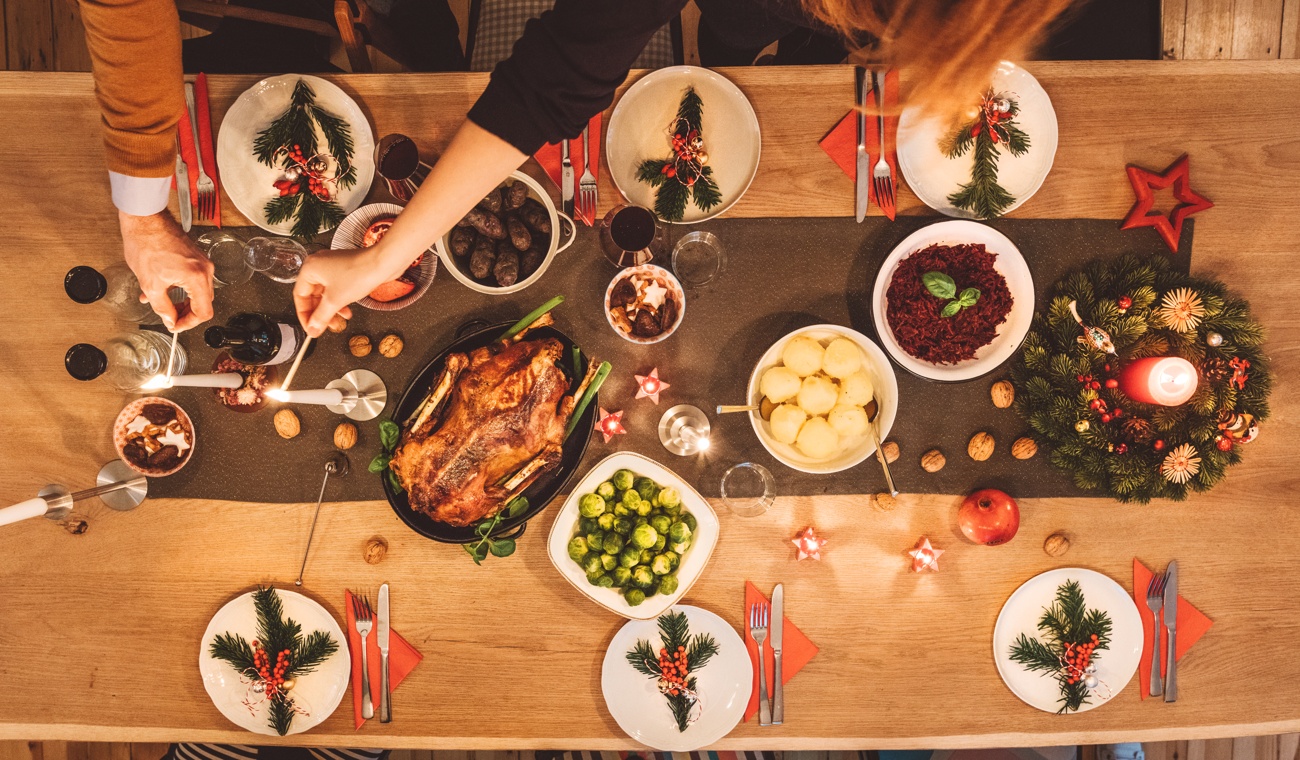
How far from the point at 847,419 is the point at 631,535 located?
24.3 inches

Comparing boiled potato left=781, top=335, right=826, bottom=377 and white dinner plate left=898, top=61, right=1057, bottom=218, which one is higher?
white dinner plate left=898, top=61, right=1057, bottom=218

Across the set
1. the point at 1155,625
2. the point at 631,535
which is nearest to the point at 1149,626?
the point at 1155,625

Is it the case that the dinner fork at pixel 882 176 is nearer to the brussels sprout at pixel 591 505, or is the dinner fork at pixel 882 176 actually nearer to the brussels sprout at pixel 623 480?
→ the brussels sprout at pixel 623 480

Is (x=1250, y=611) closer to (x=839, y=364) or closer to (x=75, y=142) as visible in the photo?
(x=839, y=364)

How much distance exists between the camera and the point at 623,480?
5.82ft

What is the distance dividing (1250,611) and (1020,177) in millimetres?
1346

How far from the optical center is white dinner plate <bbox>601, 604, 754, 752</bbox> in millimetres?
1819

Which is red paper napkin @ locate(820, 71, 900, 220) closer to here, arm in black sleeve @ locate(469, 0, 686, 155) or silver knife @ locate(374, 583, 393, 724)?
arm in black sleeve @ locate(469, 0, 686, 155)

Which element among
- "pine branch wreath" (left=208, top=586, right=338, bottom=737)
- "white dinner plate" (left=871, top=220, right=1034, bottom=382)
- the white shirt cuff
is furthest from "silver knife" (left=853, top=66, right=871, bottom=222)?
"pine branch wreath" (left=208, top=586, right=338, bottom=737)

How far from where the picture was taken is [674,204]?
1.79 metres

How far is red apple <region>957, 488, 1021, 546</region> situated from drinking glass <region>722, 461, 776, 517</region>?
1.70 ft

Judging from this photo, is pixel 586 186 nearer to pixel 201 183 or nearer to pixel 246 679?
pixel 201 183

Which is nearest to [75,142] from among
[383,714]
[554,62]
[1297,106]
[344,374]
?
[344,374]

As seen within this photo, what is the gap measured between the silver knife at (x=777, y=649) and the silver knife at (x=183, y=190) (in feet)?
6.06
